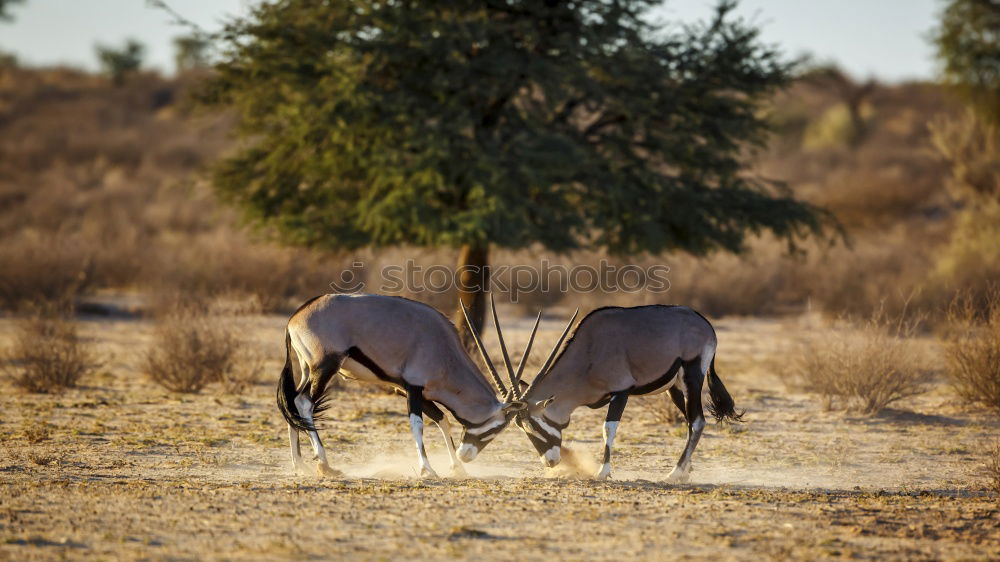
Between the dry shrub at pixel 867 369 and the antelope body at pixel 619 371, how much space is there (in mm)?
3469

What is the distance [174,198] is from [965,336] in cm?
2642

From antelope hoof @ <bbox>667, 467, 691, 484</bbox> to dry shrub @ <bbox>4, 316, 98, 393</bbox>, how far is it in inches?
285

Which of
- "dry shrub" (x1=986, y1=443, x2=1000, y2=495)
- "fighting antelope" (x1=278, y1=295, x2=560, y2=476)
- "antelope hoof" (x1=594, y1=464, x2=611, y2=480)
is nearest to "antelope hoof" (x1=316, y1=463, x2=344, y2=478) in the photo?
"fighting antelope" (x1=278, y1=295, x2=560, y2=476)

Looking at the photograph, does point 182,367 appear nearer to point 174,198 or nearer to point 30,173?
point 174,198

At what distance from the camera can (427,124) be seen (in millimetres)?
12047

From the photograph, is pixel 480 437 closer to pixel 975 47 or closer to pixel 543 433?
pixel 543 433

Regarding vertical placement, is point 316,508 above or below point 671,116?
below

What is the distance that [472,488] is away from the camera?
724 cm

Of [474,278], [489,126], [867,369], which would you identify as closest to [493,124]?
[489,126]

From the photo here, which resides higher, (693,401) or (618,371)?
(618,371)

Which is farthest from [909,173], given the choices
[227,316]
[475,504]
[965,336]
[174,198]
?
[475,504]

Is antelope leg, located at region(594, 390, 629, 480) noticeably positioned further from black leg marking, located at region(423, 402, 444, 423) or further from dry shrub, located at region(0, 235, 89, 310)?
dry shrub, located at region(0, 235, 89, 310)

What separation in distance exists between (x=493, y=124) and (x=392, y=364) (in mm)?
6145

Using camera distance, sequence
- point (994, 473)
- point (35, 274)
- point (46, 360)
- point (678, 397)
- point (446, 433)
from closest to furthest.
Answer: point (994, 473) < point (446, 433) < point (678, 397) < point (46, 360) < point (35, 274)
